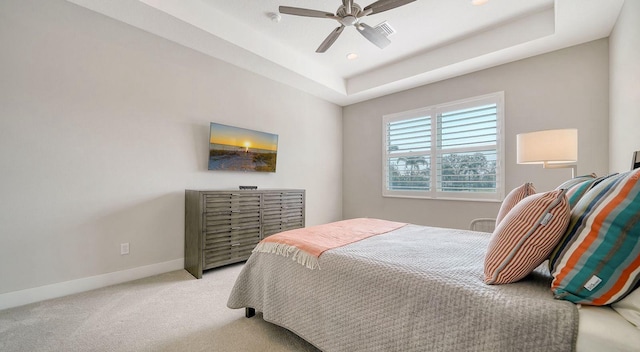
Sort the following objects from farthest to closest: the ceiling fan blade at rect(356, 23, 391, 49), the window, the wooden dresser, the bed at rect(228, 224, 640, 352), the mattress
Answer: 1. the window
2. the wooden dresser
3. the ceiling fan blade at rect(356, 23, 391, 49)
4. the bed at rect(228, 224, 640, 352)
5. the mattress

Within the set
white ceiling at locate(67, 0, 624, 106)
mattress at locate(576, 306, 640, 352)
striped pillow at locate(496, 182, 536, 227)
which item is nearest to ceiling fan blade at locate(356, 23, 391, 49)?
white ceiling at locate(67, 0, 624, 106)

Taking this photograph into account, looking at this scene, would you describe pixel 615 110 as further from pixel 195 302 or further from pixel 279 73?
pixel 195 302

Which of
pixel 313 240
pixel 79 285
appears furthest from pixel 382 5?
pixel 79 285

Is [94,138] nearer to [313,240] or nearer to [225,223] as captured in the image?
[225,223]

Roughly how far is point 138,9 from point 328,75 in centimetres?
266

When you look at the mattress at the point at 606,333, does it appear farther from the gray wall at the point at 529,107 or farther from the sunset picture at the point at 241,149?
the sunset picture at the point at 241,149

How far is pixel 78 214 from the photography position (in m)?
2.44

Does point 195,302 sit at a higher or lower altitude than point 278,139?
lower

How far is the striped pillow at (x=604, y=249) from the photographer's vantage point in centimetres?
79

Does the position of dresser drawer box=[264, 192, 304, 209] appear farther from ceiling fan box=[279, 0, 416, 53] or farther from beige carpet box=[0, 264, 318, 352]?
ceiling fan box=[279, 0, 416, 53]

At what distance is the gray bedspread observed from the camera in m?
0.89

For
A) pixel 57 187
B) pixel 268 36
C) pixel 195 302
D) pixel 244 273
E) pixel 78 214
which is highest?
pixel 268 36

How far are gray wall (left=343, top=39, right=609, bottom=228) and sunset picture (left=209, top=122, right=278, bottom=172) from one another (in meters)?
2.05

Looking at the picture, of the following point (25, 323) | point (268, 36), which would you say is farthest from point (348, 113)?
point (25, 323)
